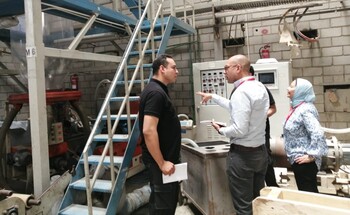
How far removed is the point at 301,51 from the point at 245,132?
129 inches

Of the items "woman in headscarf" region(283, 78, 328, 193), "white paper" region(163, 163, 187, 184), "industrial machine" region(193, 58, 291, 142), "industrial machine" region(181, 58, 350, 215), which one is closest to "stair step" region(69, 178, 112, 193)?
"white paper" region(163, 163, 187, 184)

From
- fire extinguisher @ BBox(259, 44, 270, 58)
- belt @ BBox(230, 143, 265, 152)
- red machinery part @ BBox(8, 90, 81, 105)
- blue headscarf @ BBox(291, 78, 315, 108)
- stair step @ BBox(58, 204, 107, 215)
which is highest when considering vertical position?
fire extinguisher @ BBox(259, 44, 270, 58)

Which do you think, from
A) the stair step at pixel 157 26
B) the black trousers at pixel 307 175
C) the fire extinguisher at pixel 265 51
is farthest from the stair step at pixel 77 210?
the fire extinguisher at pixel 265 51

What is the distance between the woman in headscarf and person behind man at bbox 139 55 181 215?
96cm

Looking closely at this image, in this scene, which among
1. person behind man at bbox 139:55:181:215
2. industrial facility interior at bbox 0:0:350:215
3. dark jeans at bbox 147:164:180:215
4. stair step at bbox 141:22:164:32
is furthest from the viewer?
stair step at bbox 141:22:164:32

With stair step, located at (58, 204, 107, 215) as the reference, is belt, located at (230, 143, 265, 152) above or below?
above

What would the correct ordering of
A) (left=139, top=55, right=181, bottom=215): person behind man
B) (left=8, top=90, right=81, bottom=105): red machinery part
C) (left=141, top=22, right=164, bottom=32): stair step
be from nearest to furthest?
(left=139, top=55, right=181, bottom=215): person behind man → (left=8, top=90, right=81, bottom=105): red machinery part → (left=141, top=22, right=164, bottom=32): stair step

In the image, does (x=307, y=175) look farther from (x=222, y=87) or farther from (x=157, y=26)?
(x=157, y=26)

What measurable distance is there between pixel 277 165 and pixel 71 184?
2.33 metres

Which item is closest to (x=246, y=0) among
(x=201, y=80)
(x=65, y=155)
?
(x=201, y=80)

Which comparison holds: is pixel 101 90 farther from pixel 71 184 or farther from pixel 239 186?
pixel 239 186

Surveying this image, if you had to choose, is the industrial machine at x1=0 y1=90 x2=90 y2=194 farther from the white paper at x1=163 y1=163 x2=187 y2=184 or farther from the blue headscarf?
the blue headscarf

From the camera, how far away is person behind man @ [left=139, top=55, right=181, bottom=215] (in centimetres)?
189

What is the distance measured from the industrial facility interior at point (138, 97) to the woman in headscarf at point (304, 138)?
455 millimetres
